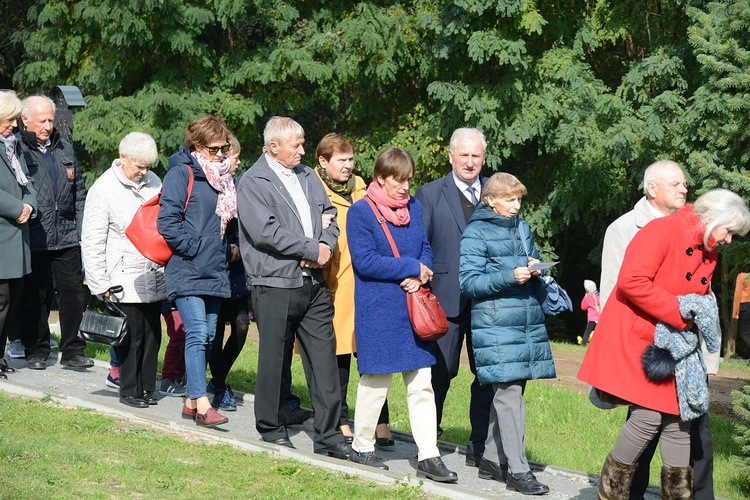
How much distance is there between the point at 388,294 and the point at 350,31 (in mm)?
14897

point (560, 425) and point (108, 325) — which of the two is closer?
point (108, 325)

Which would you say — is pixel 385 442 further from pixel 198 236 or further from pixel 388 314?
pixel 198 236

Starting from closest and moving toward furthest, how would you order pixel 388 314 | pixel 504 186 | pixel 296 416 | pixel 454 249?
pixel 504 186, pixel 388 314, pixel 454 249, pixel 296 416

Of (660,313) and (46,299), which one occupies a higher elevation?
(660,313)

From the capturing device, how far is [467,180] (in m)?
7.17

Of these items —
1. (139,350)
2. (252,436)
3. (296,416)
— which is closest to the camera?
(252,436)

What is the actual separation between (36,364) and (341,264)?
329 centimetres

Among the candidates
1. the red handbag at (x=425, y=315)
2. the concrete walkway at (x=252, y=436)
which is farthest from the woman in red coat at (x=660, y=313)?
the red handbag at (x=425, y=315)

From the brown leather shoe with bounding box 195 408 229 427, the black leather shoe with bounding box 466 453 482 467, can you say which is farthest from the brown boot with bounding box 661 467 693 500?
the brown leather shoe with bounding box 195 408 229 427

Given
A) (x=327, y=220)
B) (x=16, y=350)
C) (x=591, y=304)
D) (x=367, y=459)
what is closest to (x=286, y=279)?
(x=327, y=220)

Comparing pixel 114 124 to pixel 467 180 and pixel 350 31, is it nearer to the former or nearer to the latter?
pixel 350 31

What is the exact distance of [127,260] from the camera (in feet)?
25.8

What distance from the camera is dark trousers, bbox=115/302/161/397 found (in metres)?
7.87

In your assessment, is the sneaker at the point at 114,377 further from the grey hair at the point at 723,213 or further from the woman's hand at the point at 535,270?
the grey hair at the point at 723,213
